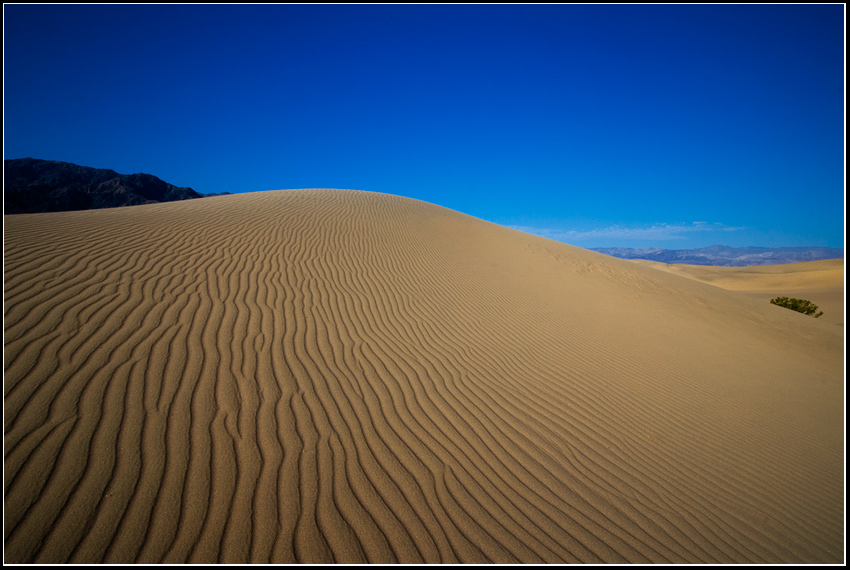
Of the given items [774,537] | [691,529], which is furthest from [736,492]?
[691,529]

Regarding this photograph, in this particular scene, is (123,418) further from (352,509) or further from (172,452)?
(352,509)

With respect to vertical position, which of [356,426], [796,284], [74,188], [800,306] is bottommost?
[356,426]

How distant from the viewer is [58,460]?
7.37ft

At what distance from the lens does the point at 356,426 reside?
316cm

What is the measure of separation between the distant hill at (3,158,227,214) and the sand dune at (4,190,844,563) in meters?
57.4

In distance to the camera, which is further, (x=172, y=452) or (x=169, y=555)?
(x=172, y=452)

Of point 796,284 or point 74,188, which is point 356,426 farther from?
point 74,188

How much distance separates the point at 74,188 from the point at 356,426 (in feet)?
243

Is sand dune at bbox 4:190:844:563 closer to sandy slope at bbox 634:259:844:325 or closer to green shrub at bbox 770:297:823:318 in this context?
green shrub at bbox 770:297:823:318

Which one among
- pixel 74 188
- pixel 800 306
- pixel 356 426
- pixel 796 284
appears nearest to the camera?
pixel 356 426

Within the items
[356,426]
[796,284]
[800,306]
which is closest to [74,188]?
[356,426]

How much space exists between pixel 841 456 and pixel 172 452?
7.53m

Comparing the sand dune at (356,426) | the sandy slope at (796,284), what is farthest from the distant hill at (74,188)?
the sandy slope at (796,284)

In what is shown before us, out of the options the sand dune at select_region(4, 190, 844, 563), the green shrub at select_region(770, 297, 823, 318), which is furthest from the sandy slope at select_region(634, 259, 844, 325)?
the sand dune at select_region(4, 190, 844, 563)
